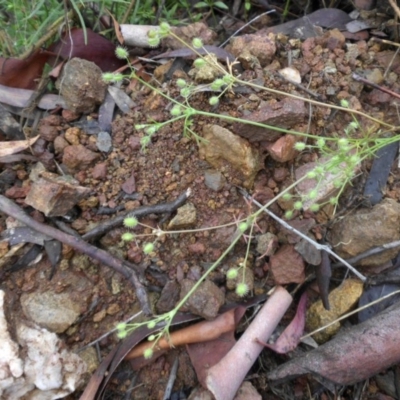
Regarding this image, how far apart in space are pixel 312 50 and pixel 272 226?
0.76 m

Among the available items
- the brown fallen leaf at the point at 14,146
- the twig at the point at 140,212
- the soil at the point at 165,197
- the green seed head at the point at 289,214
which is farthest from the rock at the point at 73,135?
the green seed head at the point at 289,214

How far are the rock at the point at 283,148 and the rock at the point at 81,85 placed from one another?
73 centimetres

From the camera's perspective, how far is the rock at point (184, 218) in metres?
1.72

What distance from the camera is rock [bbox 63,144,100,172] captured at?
1782 millimetres

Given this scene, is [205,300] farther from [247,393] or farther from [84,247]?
[84,247]

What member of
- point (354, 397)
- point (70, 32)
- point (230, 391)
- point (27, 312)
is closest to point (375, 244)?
point (354, 397)

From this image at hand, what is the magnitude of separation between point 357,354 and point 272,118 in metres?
0.86

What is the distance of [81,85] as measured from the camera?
6.04 ft

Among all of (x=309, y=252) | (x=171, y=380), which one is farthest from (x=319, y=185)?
(x=171, y=380)

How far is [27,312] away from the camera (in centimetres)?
167

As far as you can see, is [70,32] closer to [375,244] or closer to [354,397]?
[375,244]

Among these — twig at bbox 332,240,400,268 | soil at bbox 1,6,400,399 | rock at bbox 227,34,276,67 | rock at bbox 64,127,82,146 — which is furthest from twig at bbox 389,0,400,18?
rock at bbox 64,127,82,146

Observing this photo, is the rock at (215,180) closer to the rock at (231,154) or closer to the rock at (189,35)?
the rock at (231,154)

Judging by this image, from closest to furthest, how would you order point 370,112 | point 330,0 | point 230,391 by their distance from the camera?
point 230,391 → point 370,112 → point 330,0
